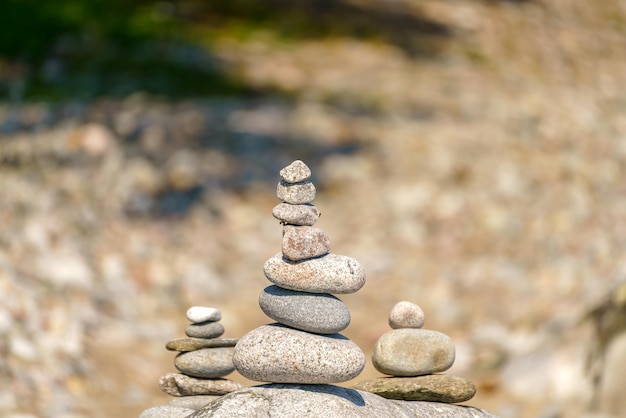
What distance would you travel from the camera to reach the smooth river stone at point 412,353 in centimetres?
1009

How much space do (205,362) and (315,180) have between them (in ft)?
37.8

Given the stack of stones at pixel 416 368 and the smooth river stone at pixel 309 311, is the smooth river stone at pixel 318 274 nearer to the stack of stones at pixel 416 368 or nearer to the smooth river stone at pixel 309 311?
the smooth river stone at pixel 309 311

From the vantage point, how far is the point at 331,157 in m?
21.9

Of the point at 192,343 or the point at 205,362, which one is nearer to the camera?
the point at 205,362

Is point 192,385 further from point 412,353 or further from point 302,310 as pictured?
point 412,353

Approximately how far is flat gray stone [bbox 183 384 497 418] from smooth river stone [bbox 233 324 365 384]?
0.18 metres

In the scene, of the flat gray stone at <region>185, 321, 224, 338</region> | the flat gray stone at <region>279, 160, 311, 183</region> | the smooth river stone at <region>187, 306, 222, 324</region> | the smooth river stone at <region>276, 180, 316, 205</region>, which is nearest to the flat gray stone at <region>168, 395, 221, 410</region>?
the flat gray stone at <region>185, 321, 224, 338</region>

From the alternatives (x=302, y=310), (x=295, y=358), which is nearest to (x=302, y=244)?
(x=302, y=310)

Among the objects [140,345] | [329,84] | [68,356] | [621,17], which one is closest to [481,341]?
[140,345]

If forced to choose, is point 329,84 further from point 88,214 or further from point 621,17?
point 621,17

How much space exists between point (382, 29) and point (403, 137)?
5718mm

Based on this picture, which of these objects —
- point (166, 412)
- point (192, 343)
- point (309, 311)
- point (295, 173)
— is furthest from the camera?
point (192, 343)

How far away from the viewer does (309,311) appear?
8906 mm

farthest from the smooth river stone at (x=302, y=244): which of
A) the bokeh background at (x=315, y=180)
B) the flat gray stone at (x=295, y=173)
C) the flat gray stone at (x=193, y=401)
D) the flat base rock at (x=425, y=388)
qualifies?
the bokeh background at (x=315, y=180)
